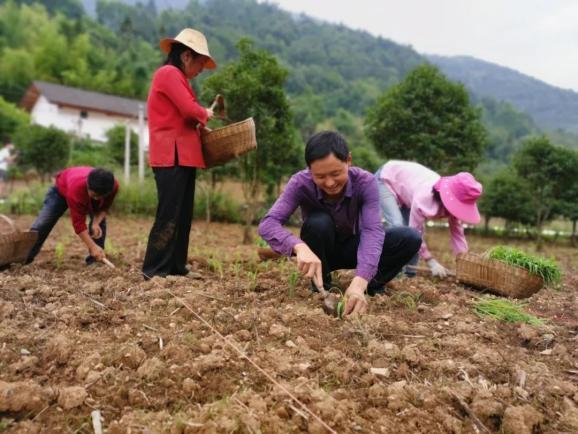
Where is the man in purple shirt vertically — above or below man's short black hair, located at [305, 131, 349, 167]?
below

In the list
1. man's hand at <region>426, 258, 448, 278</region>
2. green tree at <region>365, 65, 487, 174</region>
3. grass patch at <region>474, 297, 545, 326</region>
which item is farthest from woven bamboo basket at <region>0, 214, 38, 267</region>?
green tree at <region>365, 65, 487, 174</region>

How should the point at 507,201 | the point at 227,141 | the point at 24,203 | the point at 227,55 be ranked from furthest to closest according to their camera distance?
1. the point at 227,55
2. the point at 507,201
3. the point at 24,203
4. the point at 227,141

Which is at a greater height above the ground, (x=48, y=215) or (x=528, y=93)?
(x=528, y=93)

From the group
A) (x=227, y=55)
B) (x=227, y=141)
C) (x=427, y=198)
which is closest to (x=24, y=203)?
(x=227, y=141)

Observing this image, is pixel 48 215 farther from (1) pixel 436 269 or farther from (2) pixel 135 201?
(2) pixel 135 201

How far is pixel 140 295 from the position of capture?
298 cm

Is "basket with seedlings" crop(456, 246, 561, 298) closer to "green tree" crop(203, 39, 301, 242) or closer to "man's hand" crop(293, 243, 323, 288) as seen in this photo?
"man's hand" crop(293, 243, 323, 288)

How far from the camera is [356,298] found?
262 centimetres

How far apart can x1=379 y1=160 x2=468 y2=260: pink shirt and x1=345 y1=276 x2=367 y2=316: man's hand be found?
4.00 ft

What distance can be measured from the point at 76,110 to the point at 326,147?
33157mm

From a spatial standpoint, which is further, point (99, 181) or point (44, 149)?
point (44, 149)

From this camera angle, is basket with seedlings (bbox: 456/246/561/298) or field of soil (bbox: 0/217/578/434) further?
basket with seedlings (bbox: 456/246/561/298)

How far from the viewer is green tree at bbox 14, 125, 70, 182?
15.3 m

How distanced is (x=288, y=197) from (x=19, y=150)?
1633 cm
